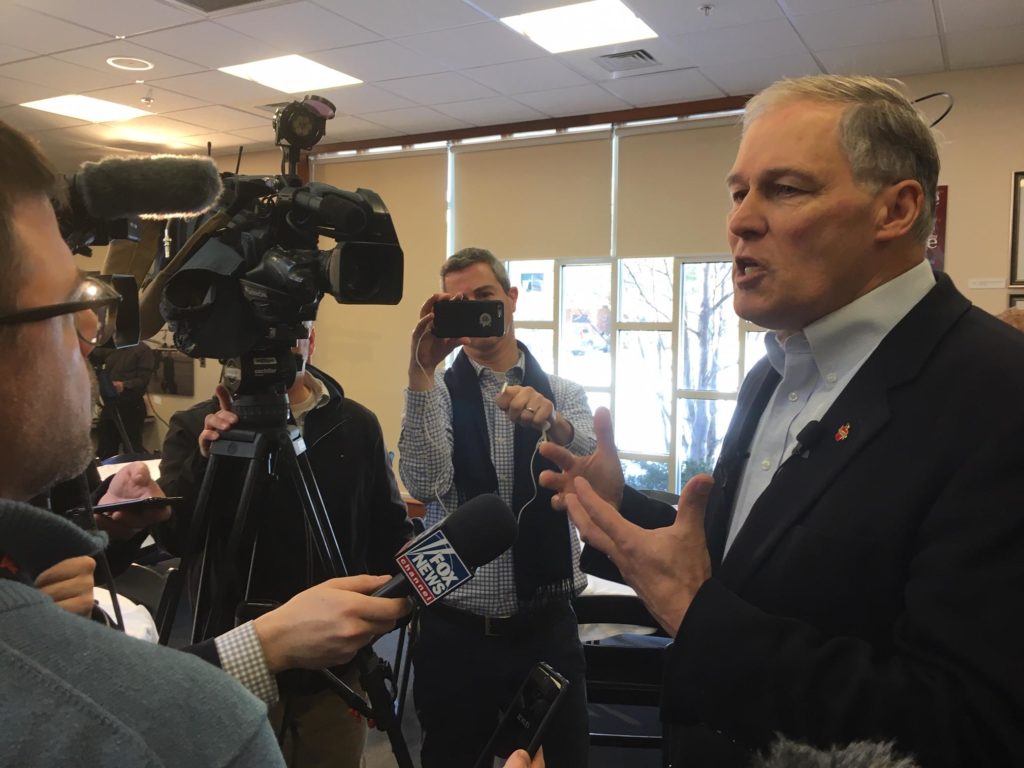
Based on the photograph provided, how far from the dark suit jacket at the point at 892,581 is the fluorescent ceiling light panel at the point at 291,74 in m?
4.29

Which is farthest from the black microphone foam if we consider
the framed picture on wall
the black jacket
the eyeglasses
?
the framed picture on wall

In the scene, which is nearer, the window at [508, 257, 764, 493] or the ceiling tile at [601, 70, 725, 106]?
the ceiling tile at [601, 70, 725, 106]

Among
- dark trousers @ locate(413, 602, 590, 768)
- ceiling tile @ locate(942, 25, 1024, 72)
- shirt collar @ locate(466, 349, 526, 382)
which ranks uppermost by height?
ceiling tile @ locate(942, 25, 1024, 72)

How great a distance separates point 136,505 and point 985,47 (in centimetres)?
469

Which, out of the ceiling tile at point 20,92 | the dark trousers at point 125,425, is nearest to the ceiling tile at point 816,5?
the ceiling tile at point 20,92

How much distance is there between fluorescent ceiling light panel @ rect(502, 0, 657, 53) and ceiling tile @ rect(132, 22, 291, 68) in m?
1.49

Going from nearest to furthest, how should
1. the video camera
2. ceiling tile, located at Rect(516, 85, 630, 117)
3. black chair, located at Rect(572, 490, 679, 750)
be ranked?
the video camera
black chair, located at Rect(572, 490, 679, 750)
ceiling tile, located at Rect(516, 85, 630, 117)

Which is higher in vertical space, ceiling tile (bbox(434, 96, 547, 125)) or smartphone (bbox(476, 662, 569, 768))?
ceiling tile (bbox(434, 96, 547, 125))

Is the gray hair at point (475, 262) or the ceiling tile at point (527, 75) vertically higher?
the ceiling tile at point (527, 75)

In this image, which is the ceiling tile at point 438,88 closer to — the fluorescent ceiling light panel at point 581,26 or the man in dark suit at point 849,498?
the fluorescent ceiling light panel at point 581,26

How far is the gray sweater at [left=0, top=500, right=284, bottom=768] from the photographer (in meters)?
0.45

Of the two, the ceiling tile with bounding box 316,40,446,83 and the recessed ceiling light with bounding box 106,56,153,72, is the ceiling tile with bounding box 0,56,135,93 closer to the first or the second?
the recessed ceiling light with bounding box 106,56,153,72

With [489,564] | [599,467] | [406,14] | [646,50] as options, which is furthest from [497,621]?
[646,50]

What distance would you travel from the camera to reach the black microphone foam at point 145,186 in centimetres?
83
